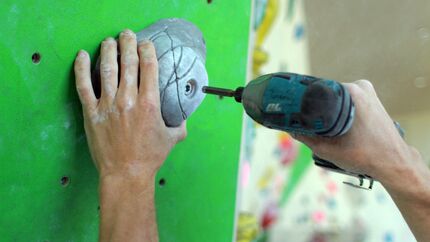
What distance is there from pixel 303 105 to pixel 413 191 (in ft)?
0.89

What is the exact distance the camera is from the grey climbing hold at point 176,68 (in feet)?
2.59

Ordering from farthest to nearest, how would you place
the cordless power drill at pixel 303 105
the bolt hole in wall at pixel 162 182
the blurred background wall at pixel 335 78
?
the blurred background wall at pixel 335 78 < the bolt hole in wall at pixel 162 182 < the cordless power drill at pixel 303 105

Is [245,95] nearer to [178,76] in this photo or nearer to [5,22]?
[178,76]

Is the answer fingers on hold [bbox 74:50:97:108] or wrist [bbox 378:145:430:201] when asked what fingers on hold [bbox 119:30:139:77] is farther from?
wrist [bbox 378:145:430:201]

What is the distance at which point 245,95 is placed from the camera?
69 cm

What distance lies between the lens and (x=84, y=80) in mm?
760

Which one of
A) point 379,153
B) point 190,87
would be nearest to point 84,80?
point 190,87

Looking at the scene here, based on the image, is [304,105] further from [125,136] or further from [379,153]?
[125,136]

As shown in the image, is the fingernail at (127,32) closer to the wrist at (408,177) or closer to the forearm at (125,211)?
the forearm at (125,211)

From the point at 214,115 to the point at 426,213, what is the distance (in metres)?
0.44

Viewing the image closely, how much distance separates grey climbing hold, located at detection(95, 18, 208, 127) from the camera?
2.59 feet

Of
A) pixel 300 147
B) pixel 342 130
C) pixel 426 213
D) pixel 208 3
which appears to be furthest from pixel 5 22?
pixel 300 147

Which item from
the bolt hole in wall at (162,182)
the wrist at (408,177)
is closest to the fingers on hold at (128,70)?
the bolt hole in wall at (162,182)

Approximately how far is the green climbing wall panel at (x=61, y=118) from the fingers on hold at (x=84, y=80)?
0.05 feet
